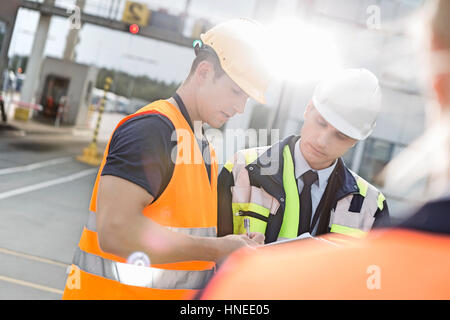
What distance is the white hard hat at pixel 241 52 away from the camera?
1802 mm

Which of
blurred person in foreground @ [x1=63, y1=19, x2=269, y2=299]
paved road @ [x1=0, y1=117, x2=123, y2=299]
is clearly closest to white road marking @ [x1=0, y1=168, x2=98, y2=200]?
paved road @ [x1=0, y1=117, x2=123, y2=299]

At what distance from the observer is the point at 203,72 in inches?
72.1

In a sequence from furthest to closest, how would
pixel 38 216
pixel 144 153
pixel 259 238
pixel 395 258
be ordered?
pixel 38 216 < pixel 259 238 < pixel 144 153 < pixel 395 258

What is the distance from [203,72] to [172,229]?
615mm

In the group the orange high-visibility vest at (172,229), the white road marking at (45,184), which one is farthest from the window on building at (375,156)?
the orange high-visibility vest at (172,229)

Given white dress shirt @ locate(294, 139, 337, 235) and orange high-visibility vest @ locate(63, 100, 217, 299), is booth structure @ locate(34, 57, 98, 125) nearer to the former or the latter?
white dress shirt @ locate(294, 139, 337, 235)

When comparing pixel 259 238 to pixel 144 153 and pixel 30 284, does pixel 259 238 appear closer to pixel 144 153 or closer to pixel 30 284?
pixel 144 153

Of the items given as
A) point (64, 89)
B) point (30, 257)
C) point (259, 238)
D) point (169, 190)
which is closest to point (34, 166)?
point (30, 257)

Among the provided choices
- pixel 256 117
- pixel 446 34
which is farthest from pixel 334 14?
pixel 446 34

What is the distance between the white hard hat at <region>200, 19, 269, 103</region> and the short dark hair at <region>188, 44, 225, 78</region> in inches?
0.6

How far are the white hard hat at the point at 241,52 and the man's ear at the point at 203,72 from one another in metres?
0.05

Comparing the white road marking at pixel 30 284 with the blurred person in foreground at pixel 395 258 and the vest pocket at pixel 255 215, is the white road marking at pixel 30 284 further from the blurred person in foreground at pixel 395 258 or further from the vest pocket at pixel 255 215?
the blurred person in foreground at pixel 395 258

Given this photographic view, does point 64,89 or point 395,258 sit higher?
point 395,258

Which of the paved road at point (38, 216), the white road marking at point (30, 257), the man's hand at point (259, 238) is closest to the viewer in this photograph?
the man's hand at point (259, 238)
